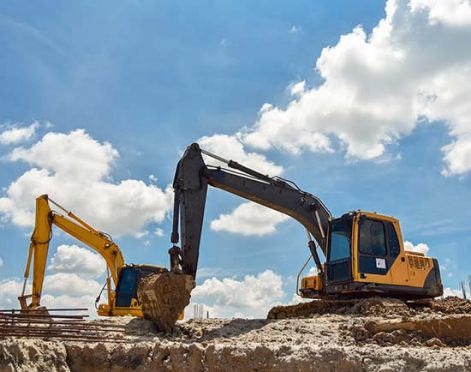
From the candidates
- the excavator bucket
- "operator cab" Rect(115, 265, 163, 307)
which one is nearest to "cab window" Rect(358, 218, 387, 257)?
the excavator bucket

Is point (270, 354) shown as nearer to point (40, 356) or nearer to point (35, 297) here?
point (40, 356)

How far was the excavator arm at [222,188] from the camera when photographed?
427 inches

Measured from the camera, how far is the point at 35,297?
14672 millimetres

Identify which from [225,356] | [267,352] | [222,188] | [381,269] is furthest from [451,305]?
[225,356]

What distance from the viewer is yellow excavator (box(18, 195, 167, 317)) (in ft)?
49.3

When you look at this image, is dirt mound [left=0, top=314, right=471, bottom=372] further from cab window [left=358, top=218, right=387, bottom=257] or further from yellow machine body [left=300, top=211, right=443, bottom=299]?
cab window [left=358, top=218, right=387, bottom=257]

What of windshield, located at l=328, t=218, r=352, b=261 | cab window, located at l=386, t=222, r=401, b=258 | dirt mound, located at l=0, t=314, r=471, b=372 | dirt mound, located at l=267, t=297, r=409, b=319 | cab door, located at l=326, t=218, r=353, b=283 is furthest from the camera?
cab window, located at l=386, t=222, r=401, b=258

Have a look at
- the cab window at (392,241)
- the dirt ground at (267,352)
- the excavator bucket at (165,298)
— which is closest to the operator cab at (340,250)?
the cab window at (392,241)

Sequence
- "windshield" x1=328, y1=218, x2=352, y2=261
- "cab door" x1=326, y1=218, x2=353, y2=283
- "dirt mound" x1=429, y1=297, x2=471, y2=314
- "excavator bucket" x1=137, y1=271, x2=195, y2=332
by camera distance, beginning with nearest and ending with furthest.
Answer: "excavator bucket" x1=137, y1=271, x2=195, y2=332 < "dirt mound" x1=429, y1=297, x2=471, y2=314 < "cab door" x1=326, y1=218, x2=353, y2=283 < "windshield" x1=328, y1=218, x2=352, y2=261

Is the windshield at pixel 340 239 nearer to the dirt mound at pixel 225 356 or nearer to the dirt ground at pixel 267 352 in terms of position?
the dirt ground at pixel 267 352

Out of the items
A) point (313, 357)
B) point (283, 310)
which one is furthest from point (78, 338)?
point (283, 310)

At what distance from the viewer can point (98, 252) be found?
17.2 meters

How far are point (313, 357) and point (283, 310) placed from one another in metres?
7.20

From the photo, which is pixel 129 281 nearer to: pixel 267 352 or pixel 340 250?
pixel 340 250
